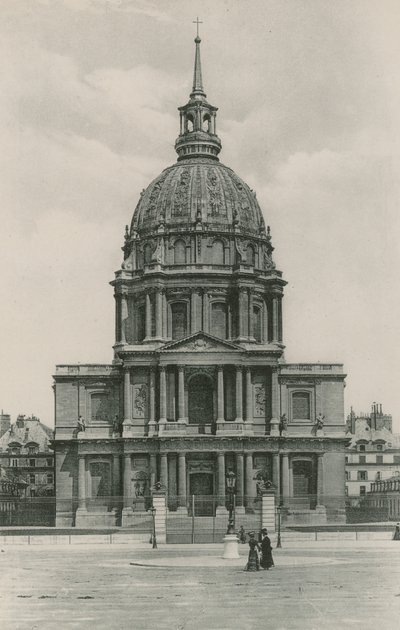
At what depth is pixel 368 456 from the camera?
112688mm

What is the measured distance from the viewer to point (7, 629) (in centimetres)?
1977

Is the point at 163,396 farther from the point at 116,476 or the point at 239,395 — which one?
the point at 116,476

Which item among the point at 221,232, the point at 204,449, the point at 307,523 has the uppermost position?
the point at 221,232

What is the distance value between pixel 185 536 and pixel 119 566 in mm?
19472

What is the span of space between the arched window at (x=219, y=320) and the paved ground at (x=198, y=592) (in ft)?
116

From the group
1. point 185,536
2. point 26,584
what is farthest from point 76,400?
point 26,584

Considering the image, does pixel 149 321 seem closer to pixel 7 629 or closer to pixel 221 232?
pixel 221 232

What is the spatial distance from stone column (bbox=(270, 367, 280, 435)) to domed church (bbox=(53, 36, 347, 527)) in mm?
86

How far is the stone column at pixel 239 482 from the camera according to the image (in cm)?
6738

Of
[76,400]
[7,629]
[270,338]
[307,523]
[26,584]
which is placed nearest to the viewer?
[7,629]

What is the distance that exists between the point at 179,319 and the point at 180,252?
535 centimetres

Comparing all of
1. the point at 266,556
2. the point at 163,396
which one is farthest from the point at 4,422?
the point at 266,556

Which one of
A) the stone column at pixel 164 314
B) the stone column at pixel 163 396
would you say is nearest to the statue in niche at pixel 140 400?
the stone column at pixel 163 396

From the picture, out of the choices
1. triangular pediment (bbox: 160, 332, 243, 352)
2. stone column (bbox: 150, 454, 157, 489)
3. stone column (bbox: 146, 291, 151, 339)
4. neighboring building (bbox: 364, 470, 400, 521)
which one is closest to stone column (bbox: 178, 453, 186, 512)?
stone column (bbox: 150, 454, 157, 489)
